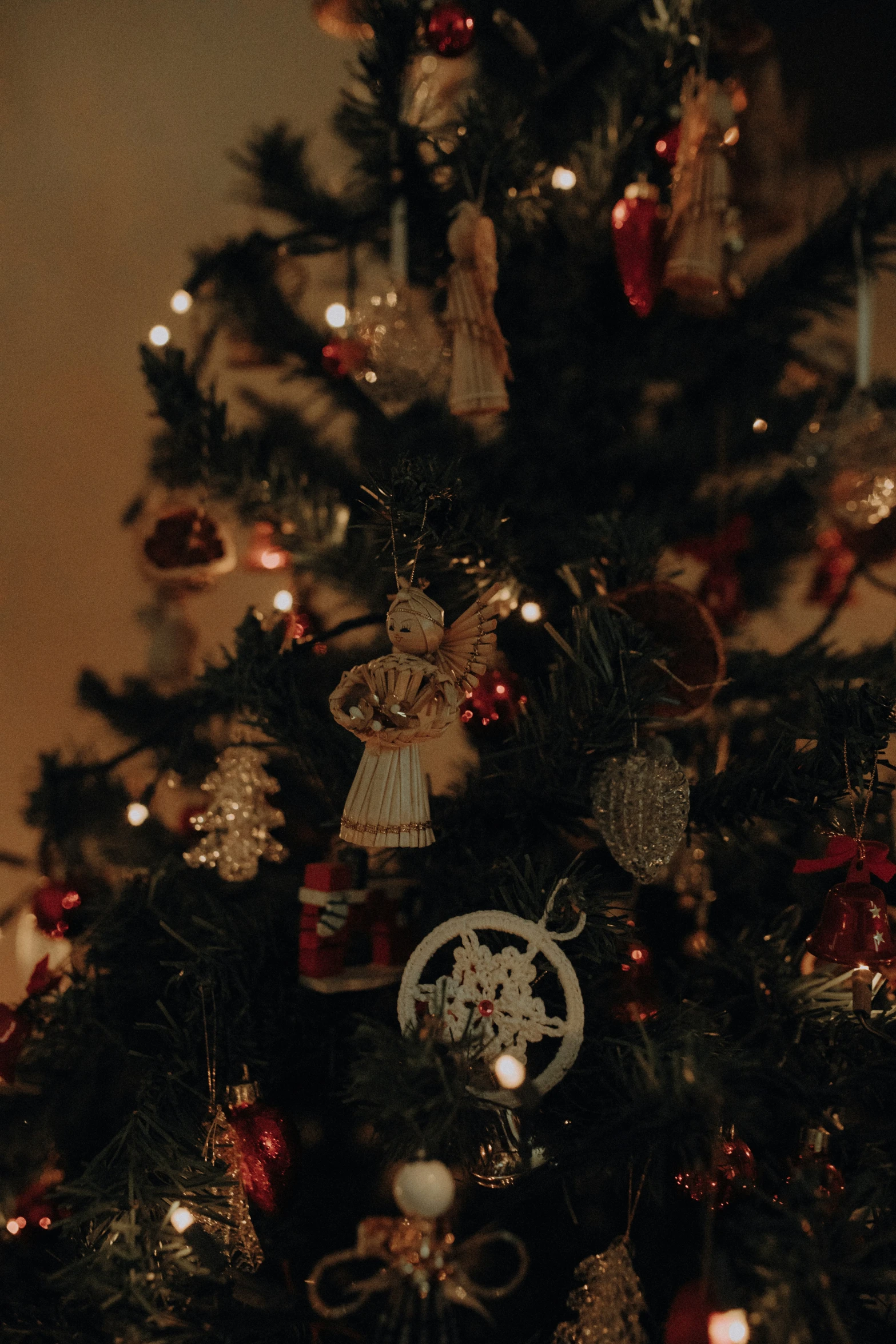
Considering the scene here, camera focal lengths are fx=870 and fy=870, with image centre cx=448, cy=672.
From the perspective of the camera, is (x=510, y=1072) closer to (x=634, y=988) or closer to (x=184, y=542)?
(x=634, y=988)

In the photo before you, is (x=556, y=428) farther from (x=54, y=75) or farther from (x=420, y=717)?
(x=54, y=75)

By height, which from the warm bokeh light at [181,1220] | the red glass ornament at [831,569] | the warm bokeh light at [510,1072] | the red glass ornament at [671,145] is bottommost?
the warm bokeh light at [181,1220]

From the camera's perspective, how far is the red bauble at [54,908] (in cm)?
87

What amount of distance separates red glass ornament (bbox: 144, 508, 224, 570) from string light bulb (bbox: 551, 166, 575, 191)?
49 centimetres

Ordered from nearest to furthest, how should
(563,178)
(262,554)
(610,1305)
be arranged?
(610,1305), (563,178), (262,554)

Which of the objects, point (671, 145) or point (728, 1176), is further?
point (671, 145)

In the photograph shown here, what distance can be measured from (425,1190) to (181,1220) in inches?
9.0

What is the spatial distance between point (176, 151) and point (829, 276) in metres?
0.77

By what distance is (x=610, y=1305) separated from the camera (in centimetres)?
55

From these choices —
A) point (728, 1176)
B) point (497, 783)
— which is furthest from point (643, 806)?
point (728, 1176)

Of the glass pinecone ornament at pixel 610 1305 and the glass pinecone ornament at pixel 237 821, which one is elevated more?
Answer: the glass pinecone ornament at pixel 237 821

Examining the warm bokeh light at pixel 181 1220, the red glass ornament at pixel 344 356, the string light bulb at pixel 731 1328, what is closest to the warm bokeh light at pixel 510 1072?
the string light bulb at pixel 731 1328

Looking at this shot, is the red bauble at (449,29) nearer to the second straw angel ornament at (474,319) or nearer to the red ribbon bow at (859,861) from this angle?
the second straw angel ornament at (474,319)

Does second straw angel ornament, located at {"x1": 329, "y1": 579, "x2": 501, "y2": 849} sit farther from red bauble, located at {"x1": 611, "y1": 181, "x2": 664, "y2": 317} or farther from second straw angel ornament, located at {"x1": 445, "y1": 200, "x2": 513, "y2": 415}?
red bauble, located at {"x1": 611, "y1": 181, "x2": 664, "y2": 317}
